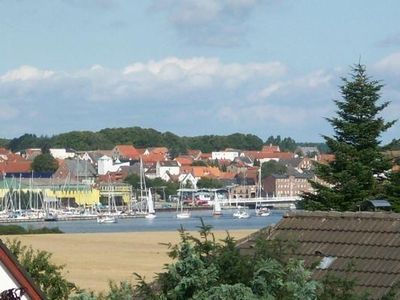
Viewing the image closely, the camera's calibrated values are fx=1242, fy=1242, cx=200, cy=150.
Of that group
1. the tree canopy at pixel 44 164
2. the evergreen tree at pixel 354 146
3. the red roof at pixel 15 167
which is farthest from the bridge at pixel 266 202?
the evergreen tree at pixel 354 146

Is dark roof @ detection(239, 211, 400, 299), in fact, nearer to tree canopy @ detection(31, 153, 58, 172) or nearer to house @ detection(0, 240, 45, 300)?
house @ detection(0, 240, 45, 300)

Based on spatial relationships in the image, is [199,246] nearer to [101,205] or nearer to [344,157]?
[344,157]

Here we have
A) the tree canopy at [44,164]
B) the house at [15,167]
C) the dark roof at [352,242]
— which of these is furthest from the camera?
the tree canopy at [44,164]

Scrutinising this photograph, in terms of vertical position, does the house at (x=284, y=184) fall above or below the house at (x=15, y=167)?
below

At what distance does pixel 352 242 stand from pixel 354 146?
19942 mm

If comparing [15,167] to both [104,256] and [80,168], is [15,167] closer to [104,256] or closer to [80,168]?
[80,168]

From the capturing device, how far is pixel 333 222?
550 inches

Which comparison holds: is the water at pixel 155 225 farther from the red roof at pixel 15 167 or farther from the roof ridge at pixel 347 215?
the roof ridge at pixel 347 215

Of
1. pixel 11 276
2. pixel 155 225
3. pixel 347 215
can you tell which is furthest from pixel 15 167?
pixel 11 276

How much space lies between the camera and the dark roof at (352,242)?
488 inches

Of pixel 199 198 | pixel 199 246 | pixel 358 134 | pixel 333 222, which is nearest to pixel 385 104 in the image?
pixel 358 134

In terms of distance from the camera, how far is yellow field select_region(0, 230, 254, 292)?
36344 millimetres

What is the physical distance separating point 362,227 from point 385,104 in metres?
20.2

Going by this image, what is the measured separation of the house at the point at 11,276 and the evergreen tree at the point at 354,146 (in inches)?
883
